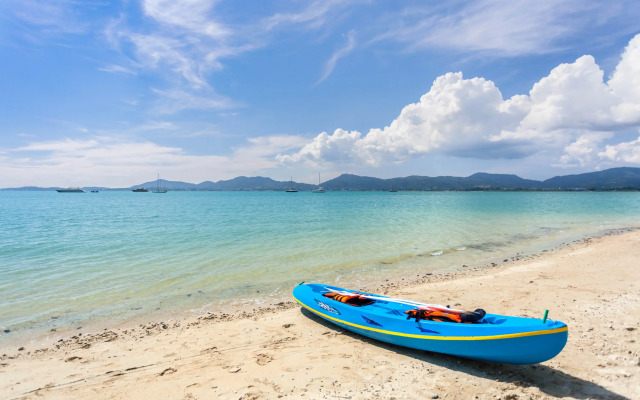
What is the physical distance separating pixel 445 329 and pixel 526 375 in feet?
5.39

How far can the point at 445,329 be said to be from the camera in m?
6.61

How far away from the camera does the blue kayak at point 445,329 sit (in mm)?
5648

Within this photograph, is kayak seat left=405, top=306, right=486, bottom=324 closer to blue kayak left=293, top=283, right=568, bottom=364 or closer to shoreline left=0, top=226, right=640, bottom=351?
blue kayak left=293, top=283, right=568, bottom=364

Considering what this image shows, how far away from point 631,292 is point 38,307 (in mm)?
21030

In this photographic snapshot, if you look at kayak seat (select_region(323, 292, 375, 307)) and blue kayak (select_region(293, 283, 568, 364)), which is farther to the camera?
kayak seat (select_region(323, 292, 375, 307))

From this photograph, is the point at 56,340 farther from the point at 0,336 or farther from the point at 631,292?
the point at 631,292

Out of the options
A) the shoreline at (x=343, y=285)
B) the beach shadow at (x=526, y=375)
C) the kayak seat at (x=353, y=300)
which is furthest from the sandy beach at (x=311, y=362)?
the kayak seat at (x=353, y=300)

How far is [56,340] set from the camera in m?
8.74

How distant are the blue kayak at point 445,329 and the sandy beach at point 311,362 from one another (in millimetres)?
352

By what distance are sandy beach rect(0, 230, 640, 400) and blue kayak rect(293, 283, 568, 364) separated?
0.35 metres

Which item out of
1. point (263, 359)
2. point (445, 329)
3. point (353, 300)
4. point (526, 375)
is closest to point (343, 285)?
point (353, 300)

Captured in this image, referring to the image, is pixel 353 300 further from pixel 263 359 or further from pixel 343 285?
pixel 343 285

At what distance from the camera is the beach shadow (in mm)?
5305

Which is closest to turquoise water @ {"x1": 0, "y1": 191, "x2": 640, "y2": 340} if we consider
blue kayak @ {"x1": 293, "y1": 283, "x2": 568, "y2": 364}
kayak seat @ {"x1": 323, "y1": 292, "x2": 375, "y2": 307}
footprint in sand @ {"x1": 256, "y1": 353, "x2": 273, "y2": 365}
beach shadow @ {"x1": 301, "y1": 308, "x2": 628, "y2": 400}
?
kayak seat @ {"x1": 323, "y1": 292, "x2": 375, "y2": 307}
